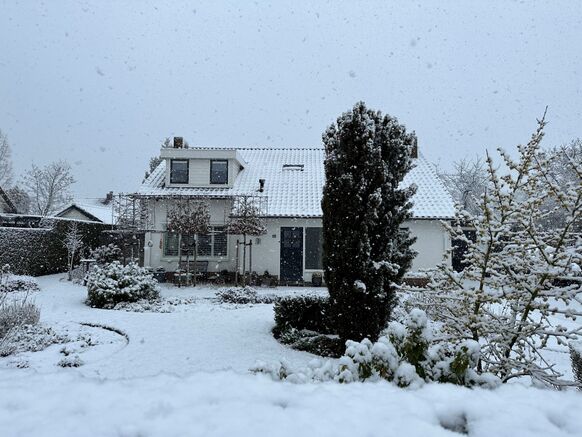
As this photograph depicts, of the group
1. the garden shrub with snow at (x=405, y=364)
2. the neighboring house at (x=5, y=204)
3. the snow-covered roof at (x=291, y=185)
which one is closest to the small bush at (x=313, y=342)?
the garden shrub with snow at (x=405, y=364)

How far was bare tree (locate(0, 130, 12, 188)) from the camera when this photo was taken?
115 feet

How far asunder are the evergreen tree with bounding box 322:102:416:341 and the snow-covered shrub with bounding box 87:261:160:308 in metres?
7.07

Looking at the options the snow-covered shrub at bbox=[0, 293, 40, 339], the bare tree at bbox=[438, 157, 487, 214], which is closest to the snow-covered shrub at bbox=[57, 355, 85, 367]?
the snow-covered shrub at bbox=[0, 293, 40, 339]

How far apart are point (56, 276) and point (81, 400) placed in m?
19.0

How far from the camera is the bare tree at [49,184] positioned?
4012cm

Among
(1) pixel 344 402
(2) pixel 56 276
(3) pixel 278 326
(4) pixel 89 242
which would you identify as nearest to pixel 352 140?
(3) pixel 278 326

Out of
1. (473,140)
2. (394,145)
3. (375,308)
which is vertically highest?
(473,140)

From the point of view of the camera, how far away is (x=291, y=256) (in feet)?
59.7

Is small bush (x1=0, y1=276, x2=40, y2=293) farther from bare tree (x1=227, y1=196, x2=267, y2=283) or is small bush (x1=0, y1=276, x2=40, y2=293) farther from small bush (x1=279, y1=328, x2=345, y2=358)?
small bush (x1=279, y1=328, x2=345, y2=358)

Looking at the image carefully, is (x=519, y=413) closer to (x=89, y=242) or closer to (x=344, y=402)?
(x=344, y=402)

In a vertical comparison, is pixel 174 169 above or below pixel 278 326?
above

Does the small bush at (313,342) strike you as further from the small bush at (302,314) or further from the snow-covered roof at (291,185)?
the snow-covered roof at (291,185)

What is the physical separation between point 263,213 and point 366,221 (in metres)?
10.8

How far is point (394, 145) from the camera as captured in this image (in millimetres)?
7637
